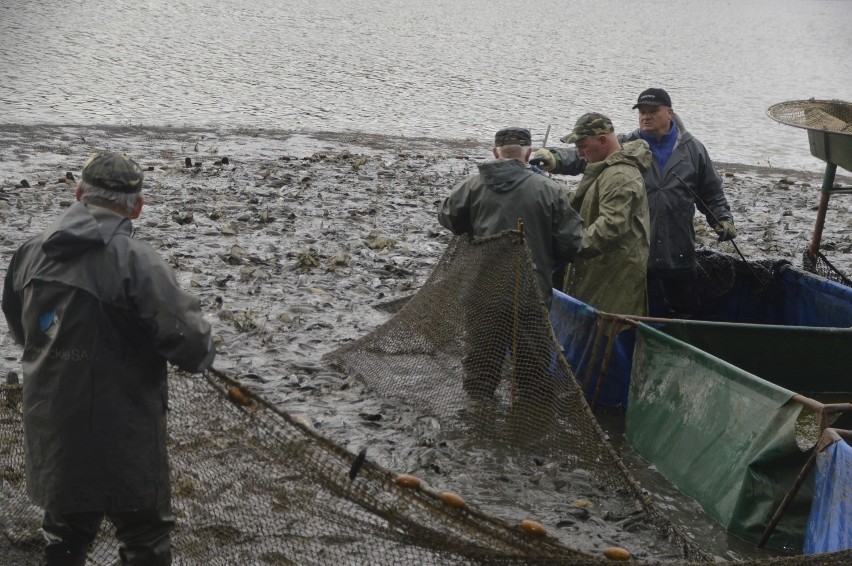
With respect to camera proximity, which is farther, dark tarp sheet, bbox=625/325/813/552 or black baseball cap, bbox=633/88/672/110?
black baseball cap, bbox=633/88/672/110

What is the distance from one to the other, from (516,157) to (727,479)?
2.41 m

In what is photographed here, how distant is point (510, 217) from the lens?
267 inches

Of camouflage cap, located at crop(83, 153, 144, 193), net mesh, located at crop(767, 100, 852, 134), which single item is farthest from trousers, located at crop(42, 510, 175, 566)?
net mesh, located at crop(767, 100, 852, 134)

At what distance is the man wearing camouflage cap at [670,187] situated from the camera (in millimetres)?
7676

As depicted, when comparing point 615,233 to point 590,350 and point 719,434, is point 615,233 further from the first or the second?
point 719,434

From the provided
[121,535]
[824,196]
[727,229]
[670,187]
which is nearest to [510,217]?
[670,187]

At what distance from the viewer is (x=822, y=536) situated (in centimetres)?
494

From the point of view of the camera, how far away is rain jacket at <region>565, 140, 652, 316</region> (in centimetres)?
704

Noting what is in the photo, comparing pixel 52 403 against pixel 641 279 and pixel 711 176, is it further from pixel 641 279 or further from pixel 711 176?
pixel 711 176

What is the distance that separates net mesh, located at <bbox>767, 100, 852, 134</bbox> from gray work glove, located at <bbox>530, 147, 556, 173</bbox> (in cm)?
254

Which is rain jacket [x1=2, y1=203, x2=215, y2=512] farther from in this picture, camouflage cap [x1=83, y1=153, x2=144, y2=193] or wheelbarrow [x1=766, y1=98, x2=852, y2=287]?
wheelbarrow [x1=766, y1=98, x2=852, y2=287]

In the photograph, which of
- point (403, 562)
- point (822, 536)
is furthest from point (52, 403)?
point (822, 536)

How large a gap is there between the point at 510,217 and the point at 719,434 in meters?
1.93

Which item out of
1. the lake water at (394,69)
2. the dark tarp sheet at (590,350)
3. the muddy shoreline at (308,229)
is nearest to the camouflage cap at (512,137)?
the dark tarp sheet at (590,350)
